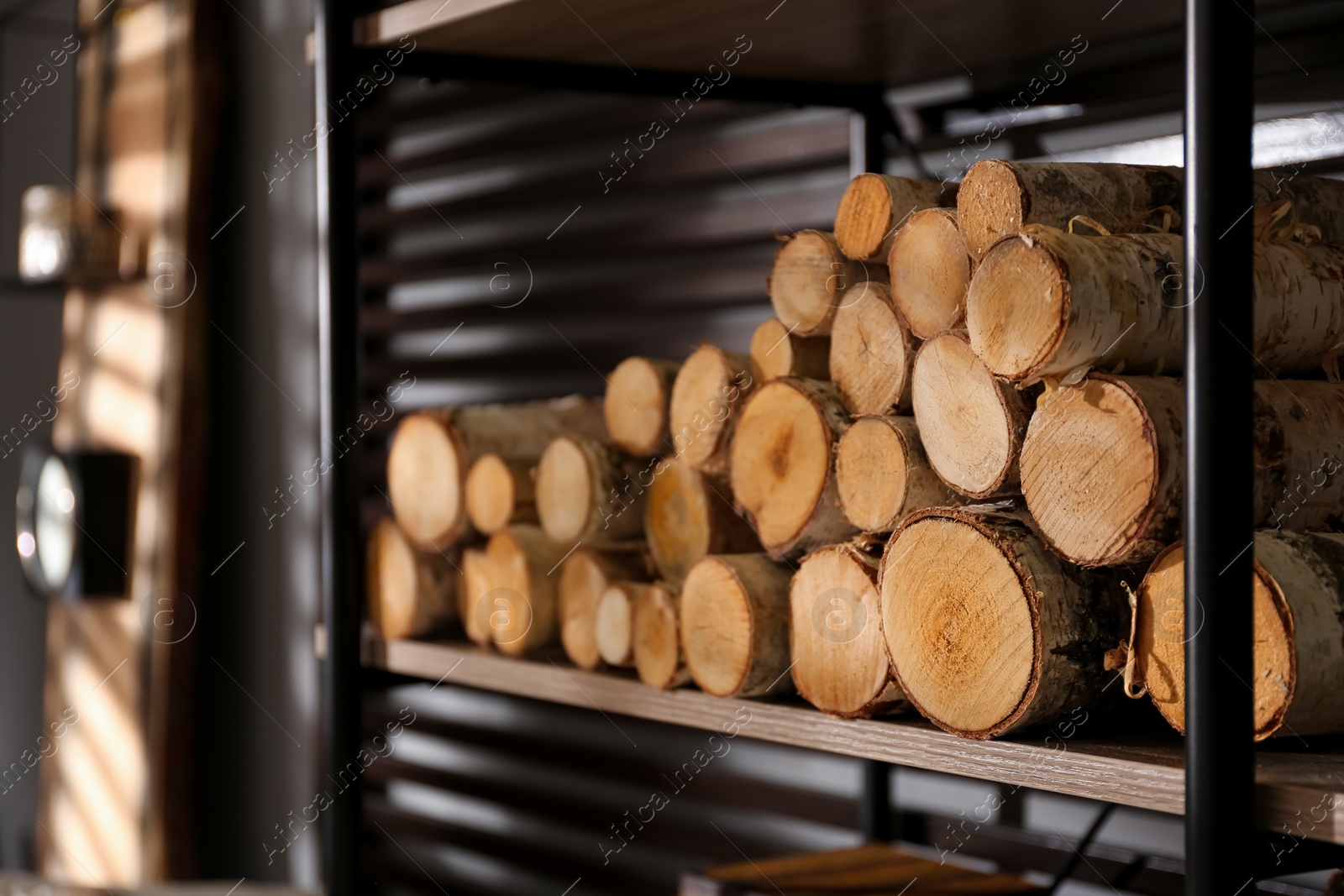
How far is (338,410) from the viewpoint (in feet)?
6.86

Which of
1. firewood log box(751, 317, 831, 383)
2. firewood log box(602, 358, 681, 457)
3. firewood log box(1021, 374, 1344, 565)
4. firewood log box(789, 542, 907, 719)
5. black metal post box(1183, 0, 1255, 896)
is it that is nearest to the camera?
black metal post box(1183, 0, 1255, 896)

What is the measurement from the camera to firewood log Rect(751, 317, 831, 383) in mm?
1799

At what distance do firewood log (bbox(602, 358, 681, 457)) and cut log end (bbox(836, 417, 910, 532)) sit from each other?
0.42 m

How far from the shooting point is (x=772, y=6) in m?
1.77

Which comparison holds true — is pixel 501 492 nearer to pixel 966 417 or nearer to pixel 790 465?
pixel 790 465

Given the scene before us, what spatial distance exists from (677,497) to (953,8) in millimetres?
775

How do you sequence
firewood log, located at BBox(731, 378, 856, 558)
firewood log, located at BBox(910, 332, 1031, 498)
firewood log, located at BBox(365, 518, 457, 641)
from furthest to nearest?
firewood log, located at BBox(365, 518, 457, 641) → firewood log, located at BBox(731, 378, 856, 558) → firewood log, located at BBox(910, 332, 1031, 498)

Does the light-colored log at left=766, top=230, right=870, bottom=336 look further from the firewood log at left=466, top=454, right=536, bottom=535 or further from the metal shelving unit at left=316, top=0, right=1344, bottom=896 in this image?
the firewood log at left=466, top=454, right=536, bottom=535

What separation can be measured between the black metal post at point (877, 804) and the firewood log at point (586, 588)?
632 millimetres

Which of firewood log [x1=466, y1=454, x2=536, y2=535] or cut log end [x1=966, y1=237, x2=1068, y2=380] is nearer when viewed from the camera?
cut log end [x1=966, y1=237, x2=1068, y2=380]

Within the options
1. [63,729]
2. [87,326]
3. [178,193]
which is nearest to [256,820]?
[63,729]

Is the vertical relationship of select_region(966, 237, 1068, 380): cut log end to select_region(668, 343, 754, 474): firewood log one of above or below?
above

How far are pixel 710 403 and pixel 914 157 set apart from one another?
2.47 ft

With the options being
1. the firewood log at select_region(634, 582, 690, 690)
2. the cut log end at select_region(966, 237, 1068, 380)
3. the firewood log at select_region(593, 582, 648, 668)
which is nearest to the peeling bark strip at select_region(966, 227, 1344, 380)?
the cut log end at select_region(966, 237, 1068, 380)
